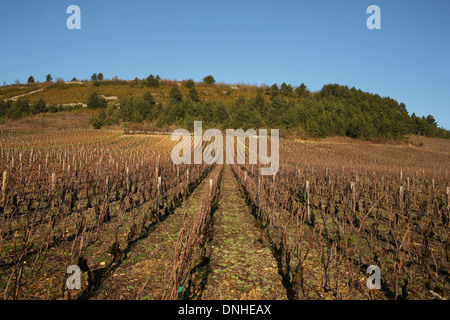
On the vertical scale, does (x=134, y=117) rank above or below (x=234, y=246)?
above

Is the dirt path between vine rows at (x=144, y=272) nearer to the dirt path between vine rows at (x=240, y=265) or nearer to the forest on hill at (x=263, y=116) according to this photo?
the dirt path between vine rows at (x=240, y=265)

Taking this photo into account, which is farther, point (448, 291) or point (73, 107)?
point (73, 107)

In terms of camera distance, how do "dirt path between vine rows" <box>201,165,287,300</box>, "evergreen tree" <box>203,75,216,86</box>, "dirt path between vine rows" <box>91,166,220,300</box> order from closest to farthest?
"dirt path between vine rows" <box>91,166,220,300</box>
"dirt path between vine rows" <box>201,165,287,300</box>
"evergreen tree" <box>203,75,216,86</box>

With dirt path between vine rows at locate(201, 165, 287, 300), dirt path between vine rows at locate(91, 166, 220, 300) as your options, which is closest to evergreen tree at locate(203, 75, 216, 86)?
dirt path between vine rows at locate(201, 165, 287, 300)

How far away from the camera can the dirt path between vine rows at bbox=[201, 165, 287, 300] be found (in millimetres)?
3189

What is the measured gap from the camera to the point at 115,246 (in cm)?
377

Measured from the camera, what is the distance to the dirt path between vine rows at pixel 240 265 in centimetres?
319

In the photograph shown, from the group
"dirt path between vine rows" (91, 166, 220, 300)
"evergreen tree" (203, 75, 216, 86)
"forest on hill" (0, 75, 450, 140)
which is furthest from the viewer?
"evergreen tree" (203, 75, 216, 86)

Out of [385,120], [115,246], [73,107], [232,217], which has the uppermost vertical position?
[73,107]

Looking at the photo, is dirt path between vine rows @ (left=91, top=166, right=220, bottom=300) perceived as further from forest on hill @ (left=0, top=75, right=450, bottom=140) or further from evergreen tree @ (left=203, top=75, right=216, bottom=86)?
evergreen tree @ (left=203, top=75, right=216, bottom=86)

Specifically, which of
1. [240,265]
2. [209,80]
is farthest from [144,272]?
[209,80]
